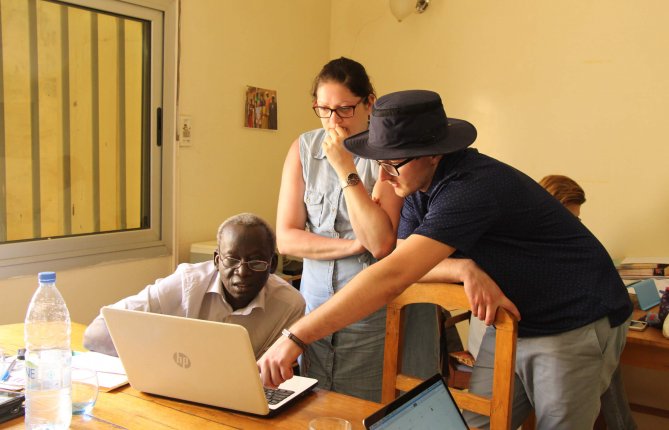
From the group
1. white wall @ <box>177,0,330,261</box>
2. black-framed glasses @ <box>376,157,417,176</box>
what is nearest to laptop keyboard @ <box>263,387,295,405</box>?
black-framed glasses @ <box>376,157,417,176</box>

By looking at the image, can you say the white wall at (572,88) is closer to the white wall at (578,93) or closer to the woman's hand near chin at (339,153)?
the white wall at (578,93)

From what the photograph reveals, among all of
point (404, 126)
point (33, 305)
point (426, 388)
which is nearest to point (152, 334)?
point (33, 305)

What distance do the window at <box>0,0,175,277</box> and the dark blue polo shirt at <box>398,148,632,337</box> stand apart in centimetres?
182

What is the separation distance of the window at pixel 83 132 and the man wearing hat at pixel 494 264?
1.63 meters

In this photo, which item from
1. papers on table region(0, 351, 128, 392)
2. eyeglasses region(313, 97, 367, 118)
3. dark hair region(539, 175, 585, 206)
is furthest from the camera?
dark hair region(539, 175, 585, 206)

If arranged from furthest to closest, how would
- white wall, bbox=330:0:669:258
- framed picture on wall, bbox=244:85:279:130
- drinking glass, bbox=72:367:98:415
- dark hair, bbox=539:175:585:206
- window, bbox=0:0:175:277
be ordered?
framed picture on wall, bbox=244:85:279:130
white wall, bbox=330:0:669:258
dark hair, bbox=539:175:585:206
window, bbox=0:0:175:277
drinking glass, bbox=72:367:98:415

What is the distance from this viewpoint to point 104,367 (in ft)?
5.41

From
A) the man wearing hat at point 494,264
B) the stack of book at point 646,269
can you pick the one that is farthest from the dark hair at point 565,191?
the man wearing hat at point 494,264

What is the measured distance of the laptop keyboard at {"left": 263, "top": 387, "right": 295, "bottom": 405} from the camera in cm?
144

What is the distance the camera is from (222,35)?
3.30 meters

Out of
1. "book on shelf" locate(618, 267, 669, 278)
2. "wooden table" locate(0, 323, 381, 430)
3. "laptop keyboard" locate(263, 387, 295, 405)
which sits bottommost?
"wooden table" locate(0, 323, 381, 430)

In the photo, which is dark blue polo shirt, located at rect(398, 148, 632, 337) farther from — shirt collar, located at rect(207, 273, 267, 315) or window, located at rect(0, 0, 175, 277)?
window, located at rect(0, 0, 175, 277)

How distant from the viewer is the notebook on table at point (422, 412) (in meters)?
1.04

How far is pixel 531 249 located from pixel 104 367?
45.0 inches
